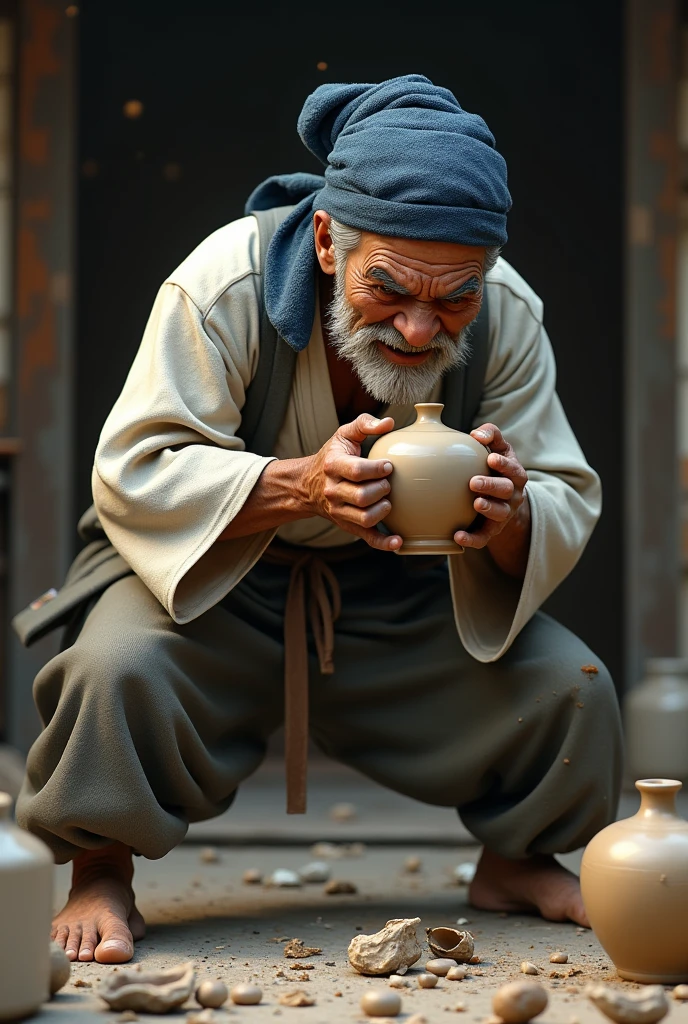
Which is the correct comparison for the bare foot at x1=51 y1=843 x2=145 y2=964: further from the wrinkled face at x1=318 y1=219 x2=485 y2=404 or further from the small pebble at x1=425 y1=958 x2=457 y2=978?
the wrinkled face at x1=318 y1=219 x2=485 y2=404

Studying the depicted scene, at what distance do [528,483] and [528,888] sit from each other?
2.91 ft

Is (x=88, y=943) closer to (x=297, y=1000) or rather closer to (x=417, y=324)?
(x=297, y=1000)

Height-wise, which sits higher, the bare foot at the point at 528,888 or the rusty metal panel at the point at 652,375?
the rusty metal panel at the point at 652,375

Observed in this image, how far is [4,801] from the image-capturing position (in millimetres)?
2209

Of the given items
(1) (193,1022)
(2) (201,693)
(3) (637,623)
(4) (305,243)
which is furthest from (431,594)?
(3) (637,623)

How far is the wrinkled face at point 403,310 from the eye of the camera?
299cm

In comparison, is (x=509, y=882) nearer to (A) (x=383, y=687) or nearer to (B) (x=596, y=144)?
(A) (x=383, y=687)

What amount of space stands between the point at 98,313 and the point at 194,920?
307cm

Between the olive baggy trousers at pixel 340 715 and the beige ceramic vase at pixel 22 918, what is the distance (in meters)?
0.61

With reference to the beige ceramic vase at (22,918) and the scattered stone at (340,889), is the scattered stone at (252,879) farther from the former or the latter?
the beige ceramic vase at (22,918)

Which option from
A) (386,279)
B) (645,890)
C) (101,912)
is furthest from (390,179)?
(101,912)

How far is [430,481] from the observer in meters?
2.87

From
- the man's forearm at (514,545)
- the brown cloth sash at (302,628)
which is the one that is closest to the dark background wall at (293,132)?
the brown cloth sash at (302,628)

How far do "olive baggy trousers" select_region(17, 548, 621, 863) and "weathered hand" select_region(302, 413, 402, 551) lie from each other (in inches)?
17.7
